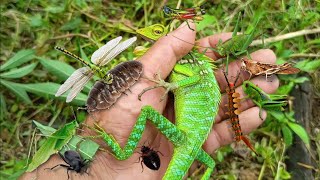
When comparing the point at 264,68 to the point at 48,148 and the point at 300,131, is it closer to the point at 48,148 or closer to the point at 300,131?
the point at 300,131

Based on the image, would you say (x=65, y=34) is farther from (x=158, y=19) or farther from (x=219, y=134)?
(x=219, y=134)

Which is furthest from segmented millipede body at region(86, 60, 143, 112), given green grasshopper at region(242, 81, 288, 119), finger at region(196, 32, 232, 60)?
green grasshopper at region(242, 81, 288, 119)

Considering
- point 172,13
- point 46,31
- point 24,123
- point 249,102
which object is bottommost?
point 24,123

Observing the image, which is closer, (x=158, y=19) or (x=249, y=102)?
(x=249, y=102)

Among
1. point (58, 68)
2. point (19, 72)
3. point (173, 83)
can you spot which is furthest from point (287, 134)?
point (19, 72)

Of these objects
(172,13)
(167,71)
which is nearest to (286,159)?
(167,71)

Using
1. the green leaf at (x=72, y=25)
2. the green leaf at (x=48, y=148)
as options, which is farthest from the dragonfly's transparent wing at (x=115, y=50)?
the green leaf at (x=72, y=25)
